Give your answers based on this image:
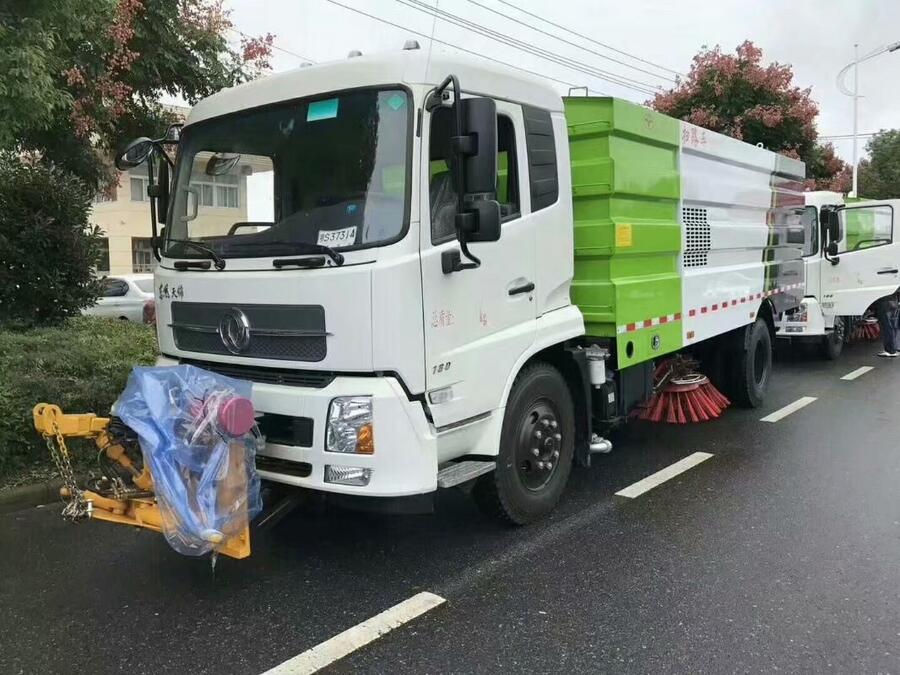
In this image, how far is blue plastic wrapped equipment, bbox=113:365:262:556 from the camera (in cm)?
312

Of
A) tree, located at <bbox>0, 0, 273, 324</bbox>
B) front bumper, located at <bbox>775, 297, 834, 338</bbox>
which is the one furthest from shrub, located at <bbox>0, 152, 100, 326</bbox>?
front bumper, located at <bbox>775, 297, 834, 338</bbox>

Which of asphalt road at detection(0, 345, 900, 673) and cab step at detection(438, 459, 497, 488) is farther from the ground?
cab step at detection(438, 459, 497, 488)

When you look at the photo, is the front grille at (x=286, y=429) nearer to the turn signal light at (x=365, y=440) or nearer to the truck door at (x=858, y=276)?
the turn signal light at (x=365, y=440)

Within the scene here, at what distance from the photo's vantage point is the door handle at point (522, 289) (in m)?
4.03

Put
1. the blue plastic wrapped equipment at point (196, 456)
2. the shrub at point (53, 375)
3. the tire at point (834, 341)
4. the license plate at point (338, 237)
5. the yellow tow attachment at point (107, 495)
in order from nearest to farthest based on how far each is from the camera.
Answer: the blue plastic wrapped equipment at point (196, 456) < the yellow tow attachment at point (107, 495) < the license plate at point (338, 237) < the shrub at point (53, 375) < the tire at point (834, 341)

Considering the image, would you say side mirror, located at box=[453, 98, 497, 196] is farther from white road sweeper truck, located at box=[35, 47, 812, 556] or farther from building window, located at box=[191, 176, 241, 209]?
building window, located at box=[191, 176, 241, 209]

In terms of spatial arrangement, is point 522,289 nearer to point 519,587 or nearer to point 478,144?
point 478,144

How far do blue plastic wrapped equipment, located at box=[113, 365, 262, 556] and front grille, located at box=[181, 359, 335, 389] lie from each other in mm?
306

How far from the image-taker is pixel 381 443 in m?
Answer: 3.29

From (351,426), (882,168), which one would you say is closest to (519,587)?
(351,426)

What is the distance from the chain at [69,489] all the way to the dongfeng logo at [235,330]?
2.83 feet

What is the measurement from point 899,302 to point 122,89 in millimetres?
10920

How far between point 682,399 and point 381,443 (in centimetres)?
451

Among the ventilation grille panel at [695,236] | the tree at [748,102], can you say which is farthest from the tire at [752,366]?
the tree at [748,102]
